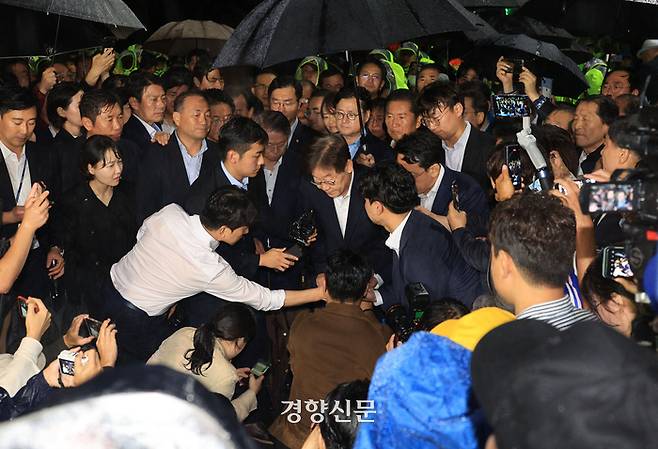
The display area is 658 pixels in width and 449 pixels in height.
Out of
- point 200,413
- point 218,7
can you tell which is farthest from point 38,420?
point 218,7

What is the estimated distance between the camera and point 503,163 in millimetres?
4559

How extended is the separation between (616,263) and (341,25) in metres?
2.69

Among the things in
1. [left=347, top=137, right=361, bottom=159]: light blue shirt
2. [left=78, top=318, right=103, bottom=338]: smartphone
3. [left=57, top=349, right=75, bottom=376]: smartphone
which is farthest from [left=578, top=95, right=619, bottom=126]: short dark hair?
[left=57, top=349, right=75, bottom=376]: smartphone

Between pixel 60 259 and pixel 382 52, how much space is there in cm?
466

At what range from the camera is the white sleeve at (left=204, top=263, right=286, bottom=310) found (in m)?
5.05

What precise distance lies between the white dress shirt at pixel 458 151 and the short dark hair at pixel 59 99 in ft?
9.07

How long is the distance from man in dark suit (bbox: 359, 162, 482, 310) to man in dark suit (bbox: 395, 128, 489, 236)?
1.64 ft

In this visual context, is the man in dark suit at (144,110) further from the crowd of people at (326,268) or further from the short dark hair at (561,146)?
the short dark hair at (561,146)

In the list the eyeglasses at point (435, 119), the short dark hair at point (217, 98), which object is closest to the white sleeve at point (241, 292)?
the eyeglasses at point (435, 119)

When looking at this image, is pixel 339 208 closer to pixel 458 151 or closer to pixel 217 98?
pixel 458 151

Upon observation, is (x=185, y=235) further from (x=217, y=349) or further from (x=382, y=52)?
(x=382, y=52)

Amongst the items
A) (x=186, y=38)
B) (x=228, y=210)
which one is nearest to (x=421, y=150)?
(x=228, y=210)

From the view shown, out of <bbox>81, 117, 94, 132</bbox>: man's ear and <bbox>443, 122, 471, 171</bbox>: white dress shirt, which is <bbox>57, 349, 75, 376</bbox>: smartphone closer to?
<bbox>81, 117, 94, 132</bbox>: man's ear

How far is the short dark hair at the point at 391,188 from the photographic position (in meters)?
4.80
